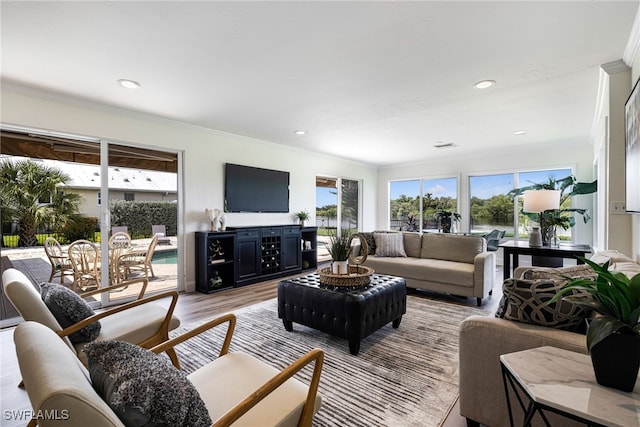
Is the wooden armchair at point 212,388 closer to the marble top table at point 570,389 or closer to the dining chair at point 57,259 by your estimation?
the marble top table at point 570,389

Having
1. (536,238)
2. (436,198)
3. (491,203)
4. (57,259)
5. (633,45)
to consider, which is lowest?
(57,259)

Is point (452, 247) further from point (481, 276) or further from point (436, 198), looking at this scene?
point (436, 198)

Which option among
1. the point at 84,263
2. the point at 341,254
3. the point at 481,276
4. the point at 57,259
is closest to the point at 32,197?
the point at 57,259

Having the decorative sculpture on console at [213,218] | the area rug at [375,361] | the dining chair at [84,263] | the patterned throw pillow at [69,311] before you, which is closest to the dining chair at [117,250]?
the dining chair at [84,263]

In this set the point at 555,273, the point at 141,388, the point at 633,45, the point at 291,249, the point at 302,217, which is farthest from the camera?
the point at 302,217

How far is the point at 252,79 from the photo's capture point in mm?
2852

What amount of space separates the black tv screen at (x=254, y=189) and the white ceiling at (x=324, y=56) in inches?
42.9

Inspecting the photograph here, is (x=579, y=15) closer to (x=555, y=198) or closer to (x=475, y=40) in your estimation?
(x=475, y=40)

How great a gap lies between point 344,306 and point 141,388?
1.81 metres

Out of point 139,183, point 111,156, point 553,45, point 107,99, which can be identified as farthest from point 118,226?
point 553,45

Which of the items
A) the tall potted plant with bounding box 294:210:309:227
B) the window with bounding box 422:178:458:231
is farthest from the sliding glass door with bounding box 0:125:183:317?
the window with bounding box 422:178:458:231

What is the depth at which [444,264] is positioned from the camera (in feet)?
13.8

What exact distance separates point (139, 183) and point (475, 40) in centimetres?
411

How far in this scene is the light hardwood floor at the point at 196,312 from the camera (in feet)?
6.00
